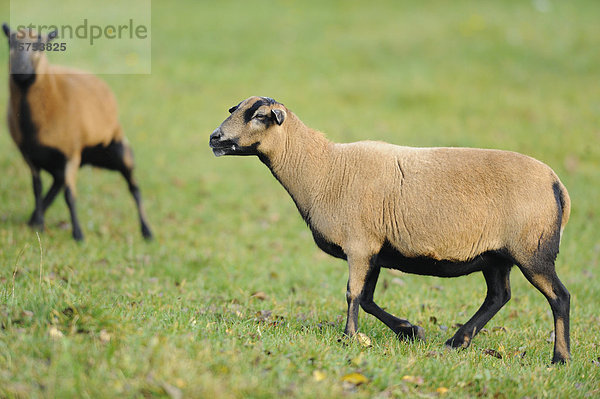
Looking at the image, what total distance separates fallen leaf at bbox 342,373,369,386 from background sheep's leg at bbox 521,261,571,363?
82.3 inches

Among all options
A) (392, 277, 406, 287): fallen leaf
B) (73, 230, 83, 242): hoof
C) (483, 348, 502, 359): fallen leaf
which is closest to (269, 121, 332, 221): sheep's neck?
(483, 348, 502, 359): fallen leaf

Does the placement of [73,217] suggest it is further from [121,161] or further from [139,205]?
[121,161]

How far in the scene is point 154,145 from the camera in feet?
52.3

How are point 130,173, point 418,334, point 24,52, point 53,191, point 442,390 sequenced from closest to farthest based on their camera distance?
point 442,390 < point 418,334 < point 24,52 < point 53,191 < point 130,173

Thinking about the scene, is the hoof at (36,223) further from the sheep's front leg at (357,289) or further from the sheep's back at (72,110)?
the sheep's front leg at (357,289)

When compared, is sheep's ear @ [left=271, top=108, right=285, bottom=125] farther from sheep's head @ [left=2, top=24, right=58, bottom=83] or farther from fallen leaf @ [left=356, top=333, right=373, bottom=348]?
sheep's head @ [left=2, top=24, right=58, bottom=83]

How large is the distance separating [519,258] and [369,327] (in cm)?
177

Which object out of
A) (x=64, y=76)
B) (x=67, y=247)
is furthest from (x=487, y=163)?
(x=64, y=76)

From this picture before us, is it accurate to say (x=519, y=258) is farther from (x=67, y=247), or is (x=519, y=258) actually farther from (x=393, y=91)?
(x=393, y=91)

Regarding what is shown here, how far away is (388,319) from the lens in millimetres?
6363

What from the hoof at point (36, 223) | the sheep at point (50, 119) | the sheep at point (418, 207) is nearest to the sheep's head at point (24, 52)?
the sheep at point (50, 119)

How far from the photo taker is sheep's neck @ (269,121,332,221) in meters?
6.36

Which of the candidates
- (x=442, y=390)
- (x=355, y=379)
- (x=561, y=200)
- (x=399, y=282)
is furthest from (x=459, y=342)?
(x=399, y=282)

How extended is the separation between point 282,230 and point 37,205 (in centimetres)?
435
